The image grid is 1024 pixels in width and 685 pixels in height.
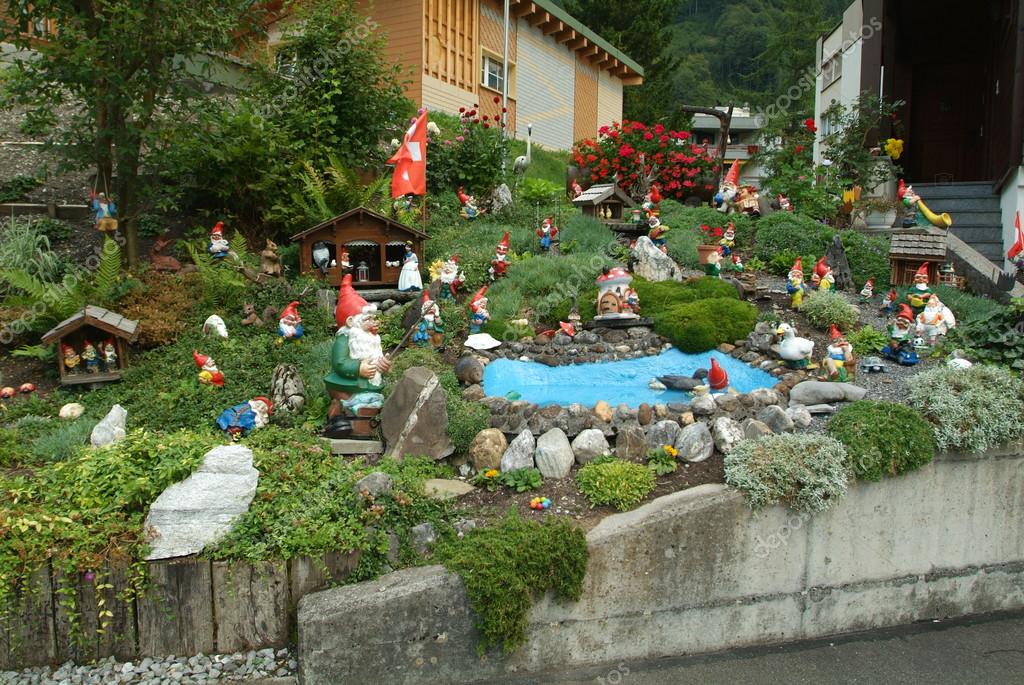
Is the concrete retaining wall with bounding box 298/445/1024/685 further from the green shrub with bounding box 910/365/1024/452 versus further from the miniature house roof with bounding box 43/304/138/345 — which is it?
the miniature house roof with bounding box 43/304/138/345

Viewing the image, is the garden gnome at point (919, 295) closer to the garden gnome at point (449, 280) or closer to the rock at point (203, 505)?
the garden gnome at point (449, 280)

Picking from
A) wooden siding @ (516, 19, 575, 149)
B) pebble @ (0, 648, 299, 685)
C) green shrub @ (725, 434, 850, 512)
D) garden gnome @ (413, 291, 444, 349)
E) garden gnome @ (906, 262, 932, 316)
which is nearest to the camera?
pebble @ (0, 648, 299, 685)

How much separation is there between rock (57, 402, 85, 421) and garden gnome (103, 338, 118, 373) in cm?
62

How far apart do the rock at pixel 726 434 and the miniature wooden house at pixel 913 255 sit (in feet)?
15.7

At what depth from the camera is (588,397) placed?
271 inches

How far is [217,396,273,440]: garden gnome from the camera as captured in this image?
625 centimetres

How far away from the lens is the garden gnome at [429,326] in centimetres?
779

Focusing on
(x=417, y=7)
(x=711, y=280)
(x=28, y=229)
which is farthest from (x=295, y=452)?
(x=417, y=7)

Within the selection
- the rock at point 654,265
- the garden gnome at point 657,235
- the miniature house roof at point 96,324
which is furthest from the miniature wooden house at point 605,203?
the miniature house roof at point 96,324

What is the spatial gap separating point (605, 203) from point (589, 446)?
6974mm

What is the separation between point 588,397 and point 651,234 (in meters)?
4.18

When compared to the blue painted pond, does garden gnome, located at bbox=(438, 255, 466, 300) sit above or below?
above

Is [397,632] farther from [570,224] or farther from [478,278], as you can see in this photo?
[570,224]

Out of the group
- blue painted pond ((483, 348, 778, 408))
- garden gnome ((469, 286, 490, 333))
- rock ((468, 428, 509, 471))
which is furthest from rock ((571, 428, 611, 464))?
garden gnome ((469, 286, 490, 333))
